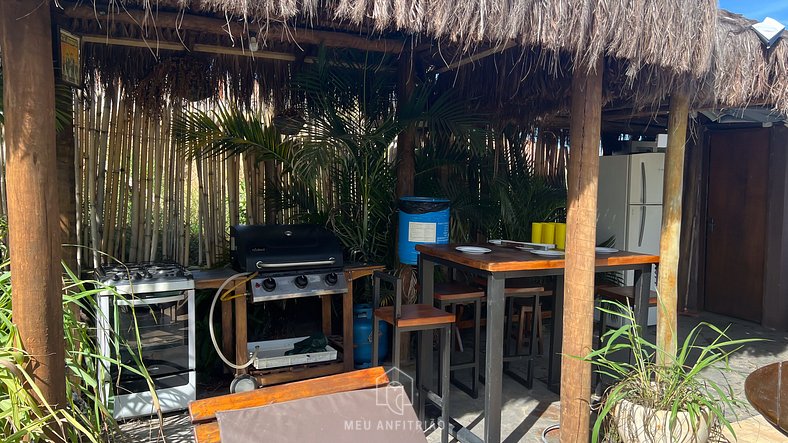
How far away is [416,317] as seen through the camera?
3.03 metres

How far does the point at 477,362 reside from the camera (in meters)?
3.81

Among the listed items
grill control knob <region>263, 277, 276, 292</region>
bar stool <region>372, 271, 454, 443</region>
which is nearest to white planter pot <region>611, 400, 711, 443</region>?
bar stool <region>372, 271, 454, 443</region>

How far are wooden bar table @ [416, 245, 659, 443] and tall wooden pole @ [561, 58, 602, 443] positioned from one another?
0.93 feet

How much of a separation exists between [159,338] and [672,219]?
10.5ft

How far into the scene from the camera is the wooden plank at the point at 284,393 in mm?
1856

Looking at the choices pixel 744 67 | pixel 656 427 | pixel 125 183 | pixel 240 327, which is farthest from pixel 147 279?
pixel 744 67

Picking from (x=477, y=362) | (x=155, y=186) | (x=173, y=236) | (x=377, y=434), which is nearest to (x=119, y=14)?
(x=155, y=186)

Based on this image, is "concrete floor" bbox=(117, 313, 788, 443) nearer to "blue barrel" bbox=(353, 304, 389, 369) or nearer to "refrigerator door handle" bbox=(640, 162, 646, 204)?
"blue barrel" bbox=(353, 304, 389, 369)

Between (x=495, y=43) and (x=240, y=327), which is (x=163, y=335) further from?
(x=495, y=43)

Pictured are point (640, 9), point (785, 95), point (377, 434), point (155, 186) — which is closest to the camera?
point (377, 434)

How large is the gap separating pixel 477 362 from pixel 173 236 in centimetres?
252

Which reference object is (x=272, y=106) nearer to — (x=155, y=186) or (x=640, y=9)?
(x=155, y=186)

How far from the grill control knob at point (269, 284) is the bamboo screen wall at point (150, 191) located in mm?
869

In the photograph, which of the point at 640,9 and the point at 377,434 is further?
the point at 640,9
